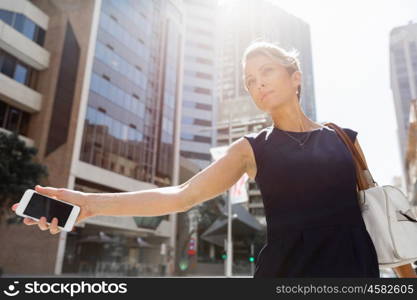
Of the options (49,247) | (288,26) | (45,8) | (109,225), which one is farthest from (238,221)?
(288,26)

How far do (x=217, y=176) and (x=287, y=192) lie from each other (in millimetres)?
311

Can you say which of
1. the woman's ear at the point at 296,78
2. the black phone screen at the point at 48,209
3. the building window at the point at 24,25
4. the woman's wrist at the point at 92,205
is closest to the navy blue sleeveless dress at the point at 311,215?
the woman's ear at the point at 296,78

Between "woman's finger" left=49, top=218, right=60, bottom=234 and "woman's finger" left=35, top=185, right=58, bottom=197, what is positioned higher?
"woman's finger" left=35, top=185, right=58, bottom=197

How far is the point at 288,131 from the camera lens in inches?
65.1

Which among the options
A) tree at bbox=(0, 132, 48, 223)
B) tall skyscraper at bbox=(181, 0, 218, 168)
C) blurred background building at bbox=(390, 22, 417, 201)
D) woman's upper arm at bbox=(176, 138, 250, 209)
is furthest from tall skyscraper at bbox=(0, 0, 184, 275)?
blurred background building at bbox=(390, 22, 417, 201)

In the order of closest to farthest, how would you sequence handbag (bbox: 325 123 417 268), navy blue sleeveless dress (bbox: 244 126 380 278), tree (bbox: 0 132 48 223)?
navy blue sleeveless dress (bbox: 244 126 380 278) < handbag (bbox: 325 123 417 268) < tree (bbox: 0 132 48 223)

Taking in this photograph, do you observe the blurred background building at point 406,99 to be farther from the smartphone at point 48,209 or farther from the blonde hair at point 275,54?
the smartphone at point 48,209

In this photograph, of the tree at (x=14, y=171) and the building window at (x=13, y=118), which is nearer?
the tree at (x=14, y=171)

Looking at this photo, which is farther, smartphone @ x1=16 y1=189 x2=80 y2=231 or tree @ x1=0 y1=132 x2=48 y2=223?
tree @ x1=0 y1=132 x2=48 y2=223

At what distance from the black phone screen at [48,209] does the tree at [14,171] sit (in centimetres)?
1779

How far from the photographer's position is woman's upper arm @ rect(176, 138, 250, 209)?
1.55m

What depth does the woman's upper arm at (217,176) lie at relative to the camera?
5.08 ft

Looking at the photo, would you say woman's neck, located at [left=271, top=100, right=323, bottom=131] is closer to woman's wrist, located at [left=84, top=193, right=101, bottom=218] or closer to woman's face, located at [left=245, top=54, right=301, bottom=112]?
woman's face, located at [left=245, top=54, right=301, bottom=112]

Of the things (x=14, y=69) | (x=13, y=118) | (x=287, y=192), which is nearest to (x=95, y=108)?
(x=13, y=118)
